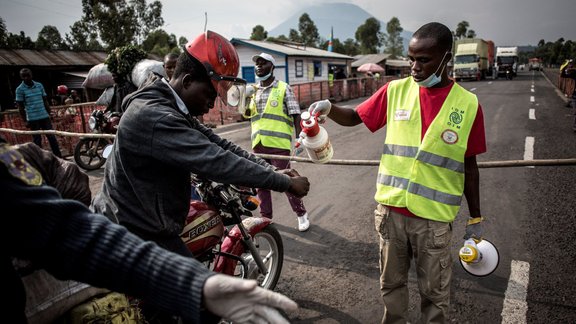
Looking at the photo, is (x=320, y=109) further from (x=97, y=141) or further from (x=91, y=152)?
(x=91, y=152)

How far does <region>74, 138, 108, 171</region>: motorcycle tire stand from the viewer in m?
7.34

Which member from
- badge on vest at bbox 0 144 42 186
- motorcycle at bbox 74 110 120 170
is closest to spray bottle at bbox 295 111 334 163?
badge on vest at bbox 0 144 42 186

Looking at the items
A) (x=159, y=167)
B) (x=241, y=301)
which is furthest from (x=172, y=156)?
(x=241, y=301)

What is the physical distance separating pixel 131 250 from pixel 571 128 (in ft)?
41.5

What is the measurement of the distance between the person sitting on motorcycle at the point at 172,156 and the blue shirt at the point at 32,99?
7.76 meters

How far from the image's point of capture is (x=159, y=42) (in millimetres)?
45781

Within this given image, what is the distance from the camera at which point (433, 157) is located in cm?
216

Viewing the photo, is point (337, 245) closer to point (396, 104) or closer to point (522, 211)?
point (396, 104)

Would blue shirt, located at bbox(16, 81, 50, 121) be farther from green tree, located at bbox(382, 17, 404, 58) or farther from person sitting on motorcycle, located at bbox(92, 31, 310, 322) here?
green tree, located at bbox(382, 17, 404, 58)

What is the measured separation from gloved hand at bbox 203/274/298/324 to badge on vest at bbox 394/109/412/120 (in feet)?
5.50

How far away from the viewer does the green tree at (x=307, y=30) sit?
6838 cm

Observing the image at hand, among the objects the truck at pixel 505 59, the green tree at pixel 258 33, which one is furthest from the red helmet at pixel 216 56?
the green tree at pixel 258 33

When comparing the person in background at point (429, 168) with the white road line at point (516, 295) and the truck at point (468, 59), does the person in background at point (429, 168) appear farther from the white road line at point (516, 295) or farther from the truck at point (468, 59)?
the truck at point (468, 59)

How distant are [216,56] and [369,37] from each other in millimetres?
79158
